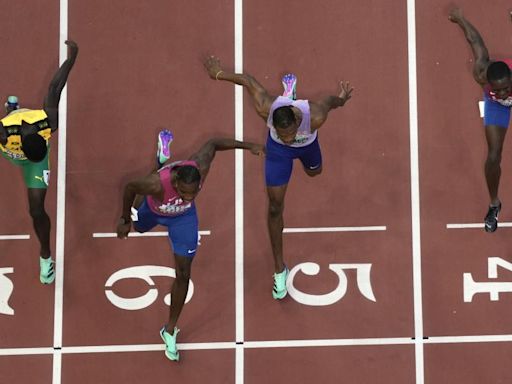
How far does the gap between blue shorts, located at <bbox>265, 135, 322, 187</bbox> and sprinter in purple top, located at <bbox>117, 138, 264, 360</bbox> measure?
14cm

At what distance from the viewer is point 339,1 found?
991cm

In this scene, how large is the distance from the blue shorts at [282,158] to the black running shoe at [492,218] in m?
2.05

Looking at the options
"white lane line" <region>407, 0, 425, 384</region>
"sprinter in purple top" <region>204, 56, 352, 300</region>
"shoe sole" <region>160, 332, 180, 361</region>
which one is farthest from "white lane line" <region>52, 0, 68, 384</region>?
"white lane line" <region>407, 0, 425, 384</region>

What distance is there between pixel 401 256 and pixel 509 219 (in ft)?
4.27

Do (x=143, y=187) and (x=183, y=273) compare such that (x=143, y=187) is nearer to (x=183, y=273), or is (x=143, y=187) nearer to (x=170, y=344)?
(x=183, y=273)

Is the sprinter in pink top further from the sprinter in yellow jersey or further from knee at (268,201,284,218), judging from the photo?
the sprinter in yellow jersey

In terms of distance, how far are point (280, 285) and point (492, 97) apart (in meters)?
3.01

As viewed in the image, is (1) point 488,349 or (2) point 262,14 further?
(2) point 262,14

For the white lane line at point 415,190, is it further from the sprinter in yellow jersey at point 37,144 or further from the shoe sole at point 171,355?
the sprinter in yellow jersey at point 37,144

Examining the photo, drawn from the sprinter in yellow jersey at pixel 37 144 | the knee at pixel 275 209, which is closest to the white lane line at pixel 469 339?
the knee at pixel 275 209

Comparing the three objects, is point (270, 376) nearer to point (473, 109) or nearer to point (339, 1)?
point (473, 109)

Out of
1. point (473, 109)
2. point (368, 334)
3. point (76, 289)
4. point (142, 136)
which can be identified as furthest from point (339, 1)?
point (76, 289)

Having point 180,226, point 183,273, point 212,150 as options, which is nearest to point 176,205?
point 180,226

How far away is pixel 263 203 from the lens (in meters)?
9.55
